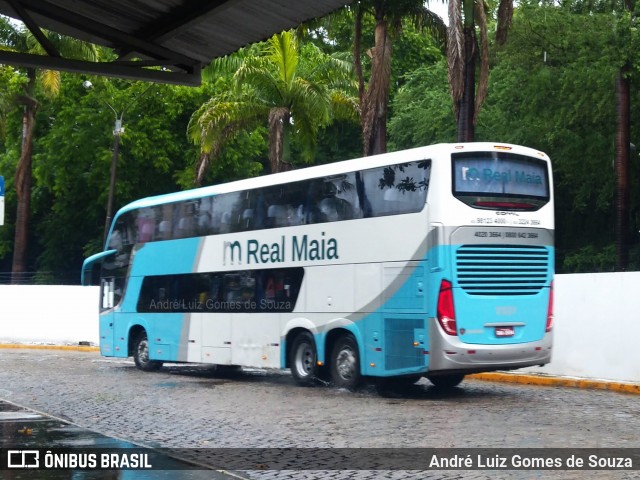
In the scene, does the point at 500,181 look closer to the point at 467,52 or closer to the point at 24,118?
the point at 467,52

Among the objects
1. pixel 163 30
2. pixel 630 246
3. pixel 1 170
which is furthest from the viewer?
pixel 1 170

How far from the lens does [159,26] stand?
1000 cm

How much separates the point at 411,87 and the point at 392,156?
3197 centimetres

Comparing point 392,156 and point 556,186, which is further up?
point 556,186

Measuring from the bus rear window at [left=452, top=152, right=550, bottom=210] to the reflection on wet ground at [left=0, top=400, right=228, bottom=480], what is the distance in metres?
7.21

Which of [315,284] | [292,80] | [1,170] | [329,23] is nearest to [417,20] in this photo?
[329,23]

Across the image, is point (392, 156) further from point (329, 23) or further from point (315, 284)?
point (329, 23)

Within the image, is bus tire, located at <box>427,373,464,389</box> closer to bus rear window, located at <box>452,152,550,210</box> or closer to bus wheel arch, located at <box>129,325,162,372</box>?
bus rear window, located at <box>452,152,550,210</box>

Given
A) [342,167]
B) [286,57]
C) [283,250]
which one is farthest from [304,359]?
[286,57]

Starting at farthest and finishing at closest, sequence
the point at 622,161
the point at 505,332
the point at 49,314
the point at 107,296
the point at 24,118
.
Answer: the point at 24,118
the point at 49,314
the point at 622,161
the point at 107,296
the point at 505,332

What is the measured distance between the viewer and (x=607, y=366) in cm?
1894

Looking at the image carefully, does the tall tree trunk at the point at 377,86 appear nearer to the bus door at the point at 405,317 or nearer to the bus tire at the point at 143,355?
the bus tire at the point at 143,355

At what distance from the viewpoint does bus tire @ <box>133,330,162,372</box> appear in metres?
24.3

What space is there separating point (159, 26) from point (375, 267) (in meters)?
8.47
